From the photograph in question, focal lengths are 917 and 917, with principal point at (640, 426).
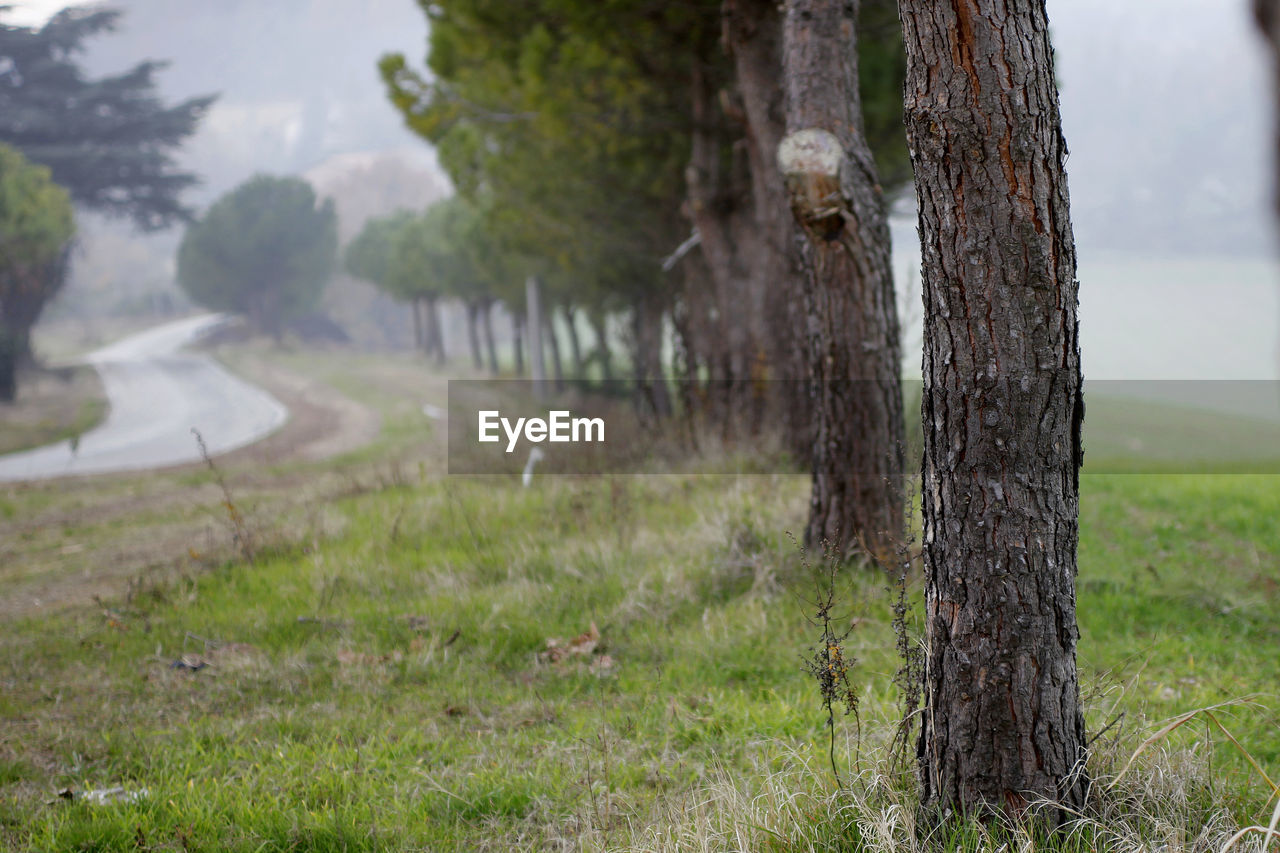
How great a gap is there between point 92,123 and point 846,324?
132 feet

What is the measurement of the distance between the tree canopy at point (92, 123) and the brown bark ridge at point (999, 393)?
4032 centimetres

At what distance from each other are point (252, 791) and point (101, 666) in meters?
2.04

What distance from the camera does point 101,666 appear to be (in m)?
4.73

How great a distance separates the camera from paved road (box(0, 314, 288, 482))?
16359mm

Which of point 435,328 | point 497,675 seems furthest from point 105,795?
point 435,328

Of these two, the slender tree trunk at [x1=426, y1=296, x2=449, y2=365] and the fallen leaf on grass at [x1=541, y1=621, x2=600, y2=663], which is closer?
the fallen leaf on grass at [x1=541, y1=621, x2=600, y2=663]

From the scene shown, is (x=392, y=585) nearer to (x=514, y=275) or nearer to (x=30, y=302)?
(x=514, y=275)

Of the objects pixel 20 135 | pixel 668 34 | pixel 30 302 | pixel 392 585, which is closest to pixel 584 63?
pixel 668 34

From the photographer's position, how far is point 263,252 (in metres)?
60.0

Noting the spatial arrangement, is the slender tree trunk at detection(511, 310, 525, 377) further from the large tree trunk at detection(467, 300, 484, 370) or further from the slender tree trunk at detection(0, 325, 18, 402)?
the slender tree trunk at detection(0, 325, 18, 402)

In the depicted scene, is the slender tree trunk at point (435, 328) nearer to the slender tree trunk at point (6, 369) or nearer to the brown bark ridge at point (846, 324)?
the slender tree trunk at point (6, 369)

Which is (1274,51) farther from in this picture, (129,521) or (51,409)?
(51,409)

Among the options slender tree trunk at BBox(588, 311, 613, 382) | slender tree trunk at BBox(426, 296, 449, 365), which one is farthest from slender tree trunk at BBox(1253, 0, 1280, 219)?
slender tree trunk at BBox(426, 296, 449, 365)

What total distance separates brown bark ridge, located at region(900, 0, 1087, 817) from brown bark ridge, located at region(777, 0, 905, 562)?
2742 mm
